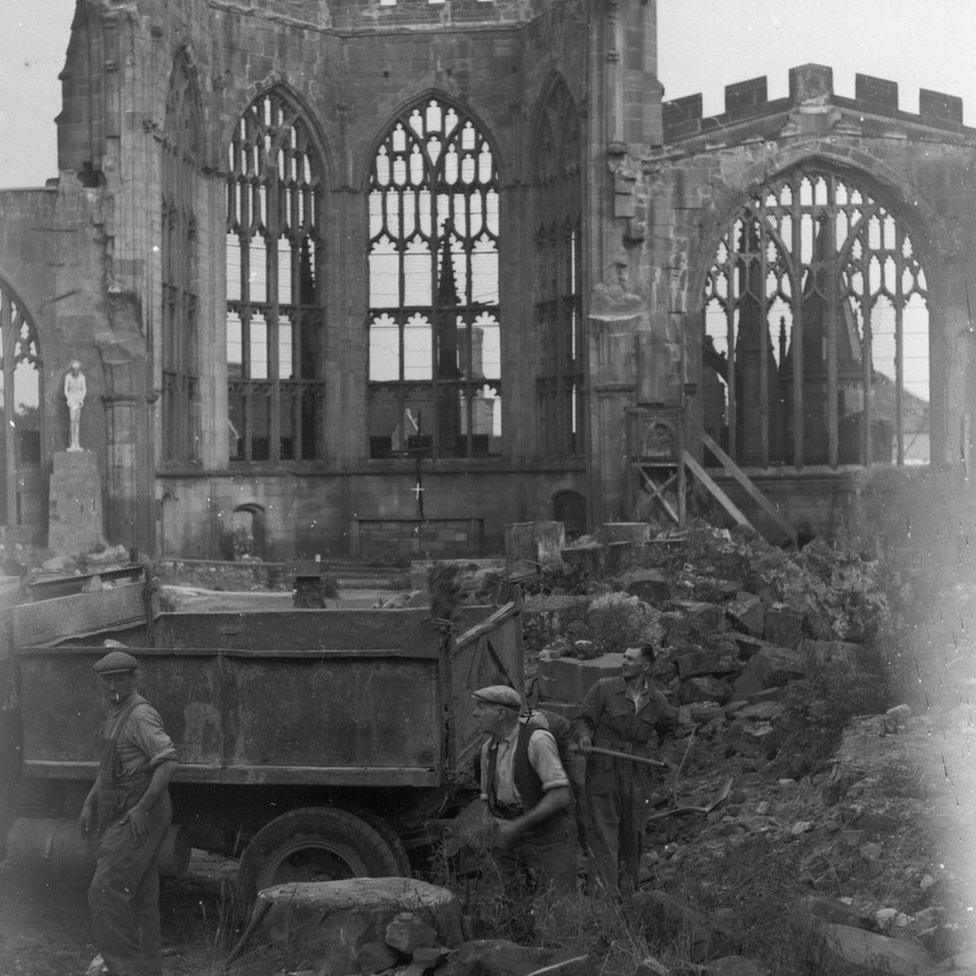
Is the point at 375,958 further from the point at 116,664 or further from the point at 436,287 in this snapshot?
the point at 436,287

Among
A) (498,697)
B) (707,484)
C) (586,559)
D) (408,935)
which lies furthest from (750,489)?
(408,935)

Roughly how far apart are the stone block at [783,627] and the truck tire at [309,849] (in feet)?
23.0

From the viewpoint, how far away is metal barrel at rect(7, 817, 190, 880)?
9.12 meters

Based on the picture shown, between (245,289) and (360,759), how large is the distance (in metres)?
22.9

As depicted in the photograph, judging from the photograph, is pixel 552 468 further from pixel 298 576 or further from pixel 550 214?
pixel 298 576

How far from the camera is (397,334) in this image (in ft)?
104

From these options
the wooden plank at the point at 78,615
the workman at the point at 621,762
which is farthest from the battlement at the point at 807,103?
the workman at the point at 621,762

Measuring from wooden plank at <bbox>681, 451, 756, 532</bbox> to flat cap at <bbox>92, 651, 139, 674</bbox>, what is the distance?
17751 millimetres

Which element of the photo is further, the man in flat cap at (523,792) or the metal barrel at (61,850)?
the metal barrel at (61,850)

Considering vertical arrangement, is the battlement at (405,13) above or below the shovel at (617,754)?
above

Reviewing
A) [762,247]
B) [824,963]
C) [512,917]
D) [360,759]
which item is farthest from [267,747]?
[762,247]

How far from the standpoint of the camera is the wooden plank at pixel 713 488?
25.6 metres

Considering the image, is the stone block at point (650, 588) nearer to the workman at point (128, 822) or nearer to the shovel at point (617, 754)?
the shovel at point (617, 754)

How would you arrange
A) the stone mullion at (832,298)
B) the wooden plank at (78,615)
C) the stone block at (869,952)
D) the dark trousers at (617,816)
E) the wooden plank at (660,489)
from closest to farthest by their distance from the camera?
the stone block at (869,952) → the dark trousers at (617,816) → the wooden plank at (78,615) → the wooden plank at (660,489) → the stone mullion at (832,298)
